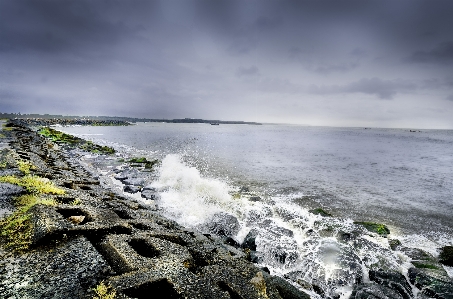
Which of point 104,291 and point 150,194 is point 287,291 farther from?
point 150,194

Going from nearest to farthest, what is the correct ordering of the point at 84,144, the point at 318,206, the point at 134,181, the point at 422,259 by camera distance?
the point at 422,259 < the point at 318,206 < the point at 134,181 < the point at 84,144

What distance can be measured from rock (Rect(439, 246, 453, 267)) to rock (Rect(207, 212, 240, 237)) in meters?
9.40

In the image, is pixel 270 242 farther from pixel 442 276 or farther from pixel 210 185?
pixel 210 185

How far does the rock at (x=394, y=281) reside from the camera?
25.5 ft

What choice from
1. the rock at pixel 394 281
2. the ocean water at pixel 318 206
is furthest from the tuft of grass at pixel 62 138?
the rock at pixel 394 281

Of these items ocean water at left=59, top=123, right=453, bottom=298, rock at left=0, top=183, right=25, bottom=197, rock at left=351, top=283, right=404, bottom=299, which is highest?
rock at left=0, top=183, right=25, bottom=197

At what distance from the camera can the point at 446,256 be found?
10359 mm

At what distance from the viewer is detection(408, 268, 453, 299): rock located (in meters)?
7.76

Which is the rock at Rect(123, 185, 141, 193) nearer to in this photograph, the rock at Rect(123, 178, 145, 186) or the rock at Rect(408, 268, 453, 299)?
the rock at Rect(123, 178, 145, 186)

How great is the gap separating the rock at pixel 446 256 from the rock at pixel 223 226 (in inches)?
370

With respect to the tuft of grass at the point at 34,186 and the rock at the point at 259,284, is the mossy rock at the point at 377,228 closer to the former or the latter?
the rock at the point at 259,284

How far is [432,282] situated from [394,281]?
1399 mm

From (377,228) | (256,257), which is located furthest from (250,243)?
(377,228)

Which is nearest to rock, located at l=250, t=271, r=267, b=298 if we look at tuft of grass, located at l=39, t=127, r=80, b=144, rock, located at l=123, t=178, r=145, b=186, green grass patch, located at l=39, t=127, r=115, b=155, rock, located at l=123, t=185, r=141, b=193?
rock, located at l=123, t=185, r=141, b=193
